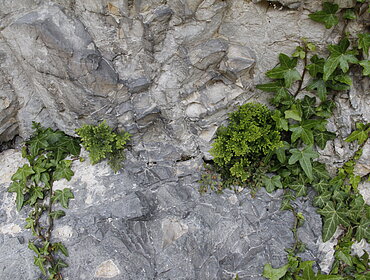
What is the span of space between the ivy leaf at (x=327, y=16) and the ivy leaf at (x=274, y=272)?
2639 millimetres

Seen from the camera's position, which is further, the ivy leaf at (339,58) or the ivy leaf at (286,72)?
the ivy leaf at (286,72)

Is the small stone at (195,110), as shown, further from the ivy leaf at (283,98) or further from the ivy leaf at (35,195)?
the ivy leaf at (35,195)

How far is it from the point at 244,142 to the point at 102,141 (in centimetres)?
167

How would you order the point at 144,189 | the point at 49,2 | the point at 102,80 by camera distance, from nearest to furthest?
1. the point at 49,2
2. the point at 102,80
3. the point at 144,189

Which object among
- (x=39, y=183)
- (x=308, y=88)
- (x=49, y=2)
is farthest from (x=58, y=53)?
(x=308, y=88)

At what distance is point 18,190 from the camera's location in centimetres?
361

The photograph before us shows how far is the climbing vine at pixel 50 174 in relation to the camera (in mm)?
3346

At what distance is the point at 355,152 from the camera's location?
146 inches

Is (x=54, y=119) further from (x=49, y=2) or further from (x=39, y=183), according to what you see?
(x=49, y=2)

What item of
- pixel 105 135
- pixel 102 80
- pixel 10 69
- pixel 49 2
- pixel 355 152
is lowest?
pixel 355 152

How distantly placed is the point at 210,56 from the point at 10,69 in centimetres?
230

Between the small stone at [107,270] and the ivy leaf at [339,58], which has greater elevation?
the ivy leaf at [339,58]

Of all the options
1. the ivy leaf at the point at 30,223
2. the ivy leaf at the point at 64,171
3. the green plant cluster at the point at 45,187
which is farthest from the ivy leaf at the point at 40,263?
the ivy leaf at the point at 64,171

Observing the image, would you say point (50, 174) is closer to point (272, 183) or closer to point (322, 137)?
point (272, 183)
